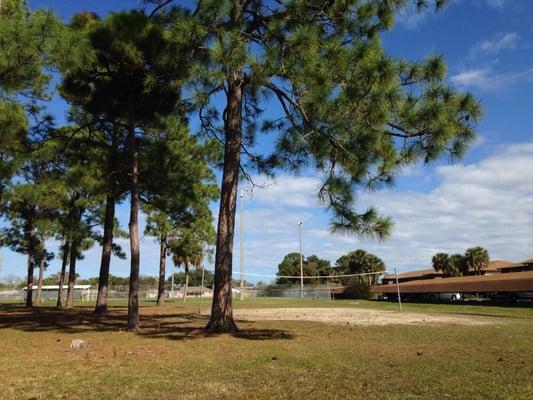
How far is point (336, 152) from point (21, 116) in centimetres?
671

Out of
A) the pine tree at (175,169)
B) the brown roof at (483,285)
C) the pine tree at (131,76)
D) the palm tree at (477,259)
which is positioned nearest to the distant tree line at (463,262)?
the palm tree at (477,259)

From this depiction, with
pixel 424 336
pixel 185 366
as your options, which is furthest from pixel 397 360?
pixel 424 336

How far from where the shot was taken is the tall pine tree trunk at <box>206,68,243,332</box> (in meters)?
10.9

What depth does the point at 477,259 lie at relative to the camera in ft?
158

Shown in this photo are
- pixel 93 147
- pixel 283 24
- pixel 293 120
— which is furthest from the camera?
pixel 93 147

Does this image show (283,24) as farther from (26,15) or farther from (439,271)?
(439,271)

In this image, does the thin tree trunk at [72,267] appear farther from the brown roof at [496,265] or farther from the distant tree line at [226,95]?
the brown roof at [496,265]

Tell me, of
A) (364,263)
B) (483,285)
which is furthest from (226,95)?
(364,263)

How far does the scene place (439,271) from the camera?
5466cm

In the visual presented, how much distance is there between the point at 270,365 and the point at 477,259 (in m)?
46.0

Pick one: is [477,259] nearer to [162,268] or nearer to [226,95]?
[162,268]

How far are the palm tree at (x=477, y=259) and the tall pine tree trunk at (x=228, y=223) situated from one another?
42.0 metres

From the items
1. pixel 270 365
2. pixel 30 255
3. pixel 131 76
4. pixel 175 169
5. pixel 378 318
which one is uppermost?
pixel 131 76

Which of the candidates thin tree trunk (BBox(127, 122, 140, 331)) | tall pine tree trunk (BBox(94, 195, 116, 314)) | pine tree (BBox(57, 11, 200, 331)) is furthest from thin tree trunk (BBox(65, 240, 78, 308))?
thin tree trunk (BBox(127, 122, 140, 331))
